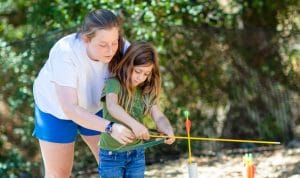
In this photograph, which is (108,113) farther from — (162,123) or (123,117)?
(162,123)

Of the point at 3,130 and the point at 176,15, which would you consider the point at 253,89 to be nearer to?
the point at 176,15

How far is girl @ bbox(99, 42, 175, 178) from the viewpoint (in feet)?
11.3

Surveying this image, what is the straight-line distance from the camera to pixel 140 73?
3461mm

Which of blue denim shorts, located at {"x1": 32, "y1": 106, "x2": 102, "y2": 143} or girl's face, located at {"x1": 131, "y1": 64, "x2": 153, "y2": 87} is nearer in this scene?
girl's face, located at {"x1": 131, "y1": 64, "x2": 153, "y2": 87}

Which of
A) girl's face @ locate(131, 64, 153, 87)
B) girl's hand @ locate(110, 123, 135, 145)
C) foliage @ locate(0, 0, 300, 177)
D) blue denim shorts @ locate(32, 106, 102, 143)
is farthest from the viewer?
foliage @ locate(0, 0, 300, 177)

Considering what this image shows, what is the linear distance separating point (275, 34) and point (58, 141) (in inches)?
137

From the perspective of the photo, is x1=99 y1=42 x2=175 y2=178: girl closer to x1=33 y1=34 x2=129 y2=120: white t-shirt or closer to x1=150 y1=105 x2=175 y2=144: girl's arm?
x1=150 y1=105 x2=175 y2=144: girl's arm

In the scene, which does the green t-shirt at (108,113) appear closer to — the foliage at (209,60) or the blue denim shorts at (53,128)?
the blue denim shorts at (53,128)

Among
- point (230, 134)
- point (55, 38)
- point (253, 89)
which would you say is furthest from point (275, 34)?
point (55, 38)

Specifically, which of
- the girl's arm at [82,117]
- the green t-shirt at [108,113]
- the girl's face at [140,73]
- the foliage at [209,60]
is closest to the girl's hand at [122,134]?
the girl's arm at [82,117]

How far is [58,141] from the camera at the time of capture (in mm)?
3787

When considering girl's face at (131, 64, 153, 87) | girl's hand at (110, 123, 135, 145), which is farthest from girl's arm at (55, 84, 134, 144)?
girl's face at (131, 64, 153, 87)

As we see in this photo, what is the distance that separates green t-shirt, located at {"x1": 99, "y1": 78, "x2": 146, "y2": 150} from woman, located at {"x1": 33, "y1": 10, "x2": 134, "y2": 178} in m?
0.07

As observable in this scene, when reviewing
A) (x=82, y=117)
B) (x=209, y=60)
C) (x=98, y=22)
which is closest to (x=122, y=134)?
(x=82, y=117)
